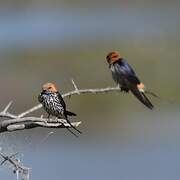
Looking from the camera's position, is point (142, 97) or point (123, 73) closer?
point (142, 97)

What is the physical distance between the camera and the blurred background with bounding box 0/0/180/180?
360 inches

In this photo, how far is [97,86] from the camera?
475 inches

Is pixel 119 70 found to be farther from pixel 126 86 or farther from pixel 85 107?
pixel 85 107

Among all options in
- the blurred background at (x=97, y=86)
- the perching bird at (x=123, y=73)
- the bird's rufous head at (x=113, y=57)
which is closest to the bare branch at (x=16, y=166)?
the blurred background at (x=97, y=86)

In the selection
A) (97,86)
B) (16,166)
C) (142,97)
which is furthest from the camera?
(97,86)

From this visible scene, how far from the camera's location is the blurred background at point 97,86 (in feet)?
30.0

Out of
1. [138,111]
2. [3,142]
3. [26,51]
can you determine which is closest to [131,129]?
[138,111]

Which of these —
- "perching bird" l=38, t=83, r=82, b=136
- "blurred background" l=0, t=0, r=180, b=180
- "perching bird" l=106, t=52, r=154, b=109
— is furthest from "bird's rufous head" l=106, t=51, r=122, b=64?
"perching bird" l=38, t=83, r=82, b=136

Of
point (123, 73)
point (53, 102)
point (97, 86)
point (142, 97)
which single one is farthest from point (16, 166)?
point (97, 86)

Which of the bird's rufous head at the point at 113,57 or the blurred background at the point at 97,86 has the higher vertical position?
the blurred background at the point at 97,86

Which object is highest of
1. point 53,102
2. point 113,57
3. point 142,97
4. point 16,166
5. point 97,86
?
point 97,86

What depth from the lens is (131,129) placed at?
428 inches

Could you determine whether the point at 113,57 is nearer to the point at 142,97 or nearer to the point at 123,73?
the point at 123,73

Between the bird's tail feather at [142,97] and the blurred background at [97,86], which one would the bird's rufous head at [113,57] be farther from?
the blurred background at [97,86]
